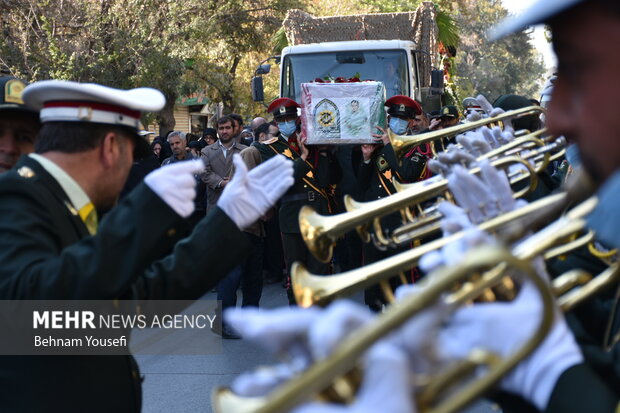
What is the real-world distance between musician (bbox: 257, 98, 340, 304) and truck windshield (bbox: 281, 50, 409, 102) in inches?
103

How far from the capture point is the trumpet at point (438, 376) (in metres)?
1.01

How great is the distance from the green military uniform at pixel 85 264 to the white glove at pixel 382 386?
932 millimetres

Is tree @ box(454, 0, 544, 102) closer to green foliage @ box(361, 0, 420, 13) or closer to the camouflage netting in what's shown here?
green foliage @ box(361, 0, 420, 13)

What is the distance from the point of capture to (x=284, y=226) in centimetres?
632

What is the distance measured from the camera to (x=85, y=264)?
1.82 m

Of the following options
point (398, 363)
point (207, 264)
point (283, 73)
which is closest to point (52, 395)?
point (207, 264)

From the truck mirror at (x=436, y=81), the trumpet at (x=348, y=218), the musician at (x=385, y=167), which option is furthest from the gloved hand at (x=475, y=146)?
the truck mirror at (x=436, y=81)

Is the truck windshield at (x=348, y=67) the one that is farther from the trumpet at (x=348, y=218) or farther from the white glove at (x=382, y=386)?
the white glove at (x=382, y=386)

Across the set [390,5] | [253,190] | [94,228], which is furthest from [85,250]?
[390,5]

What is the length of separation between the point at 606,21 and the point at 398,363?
0.55m

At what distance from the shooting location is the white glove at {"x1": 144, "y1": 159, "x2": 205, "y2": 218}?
194 centimetres

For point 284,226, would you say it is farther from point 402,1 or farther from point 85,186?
point 402,1

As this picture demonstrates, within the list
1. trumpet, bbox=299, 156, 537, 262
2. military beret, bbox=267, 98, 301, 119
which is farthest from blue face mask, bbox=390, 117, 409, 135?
trumpet, bbox=299, 156, 537, 262

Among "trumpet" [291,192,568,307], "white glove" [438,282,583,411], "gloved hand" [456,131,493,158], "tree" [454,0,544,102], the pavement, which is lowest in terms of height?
"tree" [454,0,544,102]
